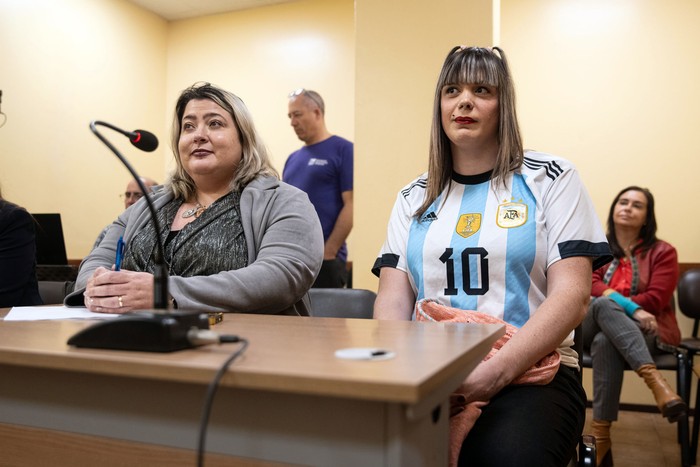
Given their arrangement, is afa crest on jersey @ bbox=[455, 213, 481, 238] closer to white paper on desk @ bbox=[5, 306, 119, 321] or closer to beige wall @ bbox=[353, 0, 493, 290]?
white paper on desk @ bbox=[5, 306, 119, 321]

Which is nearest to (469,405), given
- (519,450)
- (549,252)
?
(519,450)

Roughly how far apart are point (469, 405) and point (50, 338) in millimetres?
774

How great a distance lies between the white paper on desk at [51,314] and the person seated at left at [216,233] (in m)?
0.04

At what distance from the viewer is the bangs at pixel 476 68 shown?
5.79ft

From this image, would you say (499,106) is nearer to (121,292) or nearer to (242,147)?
(242,147)

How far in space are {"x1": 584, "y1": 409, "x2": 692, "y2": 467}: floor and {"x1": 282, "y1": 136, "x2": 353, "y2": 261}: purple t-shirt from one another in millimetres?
1848

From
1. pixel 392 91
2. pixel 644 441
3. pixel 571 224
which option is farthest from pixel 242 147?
pixel 644 441

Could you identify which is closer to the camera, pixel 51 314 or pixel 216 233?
pixel 51 314

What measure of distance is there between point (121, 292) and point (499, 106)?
1.08 metres

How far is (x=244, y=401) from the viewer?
0.88 metres

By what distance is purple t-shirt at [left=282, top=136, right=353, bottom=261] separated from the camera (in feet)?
12.8

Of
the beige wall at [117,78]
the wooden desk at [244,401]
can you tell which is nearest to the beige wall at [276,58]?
the beige wall at [117,78]

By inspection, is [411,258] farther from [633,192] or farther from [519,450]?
[633,192]

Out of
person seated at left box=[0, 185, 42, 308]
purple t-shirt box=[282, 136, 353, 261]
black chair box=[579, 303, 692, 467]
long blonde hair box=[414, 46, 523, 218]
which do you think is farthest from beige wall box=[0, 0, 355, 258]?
long blonde hair box=[414, 46, 523, 218]
